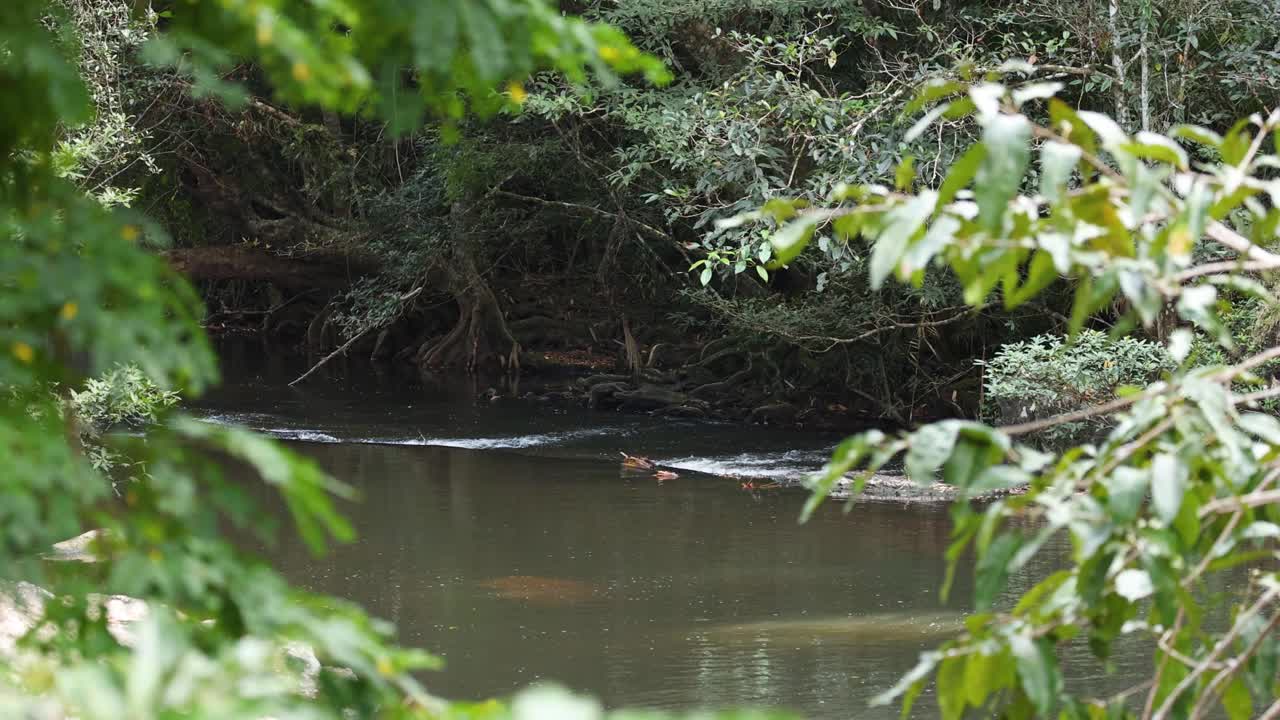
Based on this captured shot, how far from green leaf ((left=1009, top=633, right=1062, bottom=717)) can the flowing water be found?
138 inches

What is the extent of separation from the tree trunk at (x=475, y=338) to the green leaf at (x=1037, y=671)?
14.6m

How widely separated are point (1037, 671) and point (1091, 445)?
0.32 meters

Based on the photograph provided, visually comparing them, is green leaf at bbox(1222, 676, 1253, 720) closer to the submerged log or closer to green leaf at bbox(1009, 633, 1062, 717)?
green leaf at bbox(1009, 633, 1062, 717)

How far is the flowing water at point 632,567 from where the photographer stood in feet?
Answer: 19.9

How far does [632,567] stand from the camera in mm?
8281

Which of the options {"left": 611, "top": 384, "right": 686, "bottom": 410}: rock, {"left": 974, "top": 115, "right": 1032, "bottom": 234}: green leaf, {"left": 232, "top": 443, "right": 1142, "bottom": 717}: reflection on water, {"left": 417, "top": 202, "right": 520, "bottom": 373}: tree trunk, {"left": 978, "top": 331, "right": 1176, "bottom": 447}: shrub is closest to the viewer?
{"left": 974, "top": 115, "right": 1032, "bottom": 234}: green leaf

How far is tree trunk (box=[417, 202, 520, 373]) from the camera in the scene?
1684 centimetres

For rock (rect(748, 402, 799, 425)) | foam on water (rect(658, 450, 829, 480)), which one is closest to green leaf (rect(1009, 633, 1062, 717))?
foam on water (rect(658, 450, 829, 480))

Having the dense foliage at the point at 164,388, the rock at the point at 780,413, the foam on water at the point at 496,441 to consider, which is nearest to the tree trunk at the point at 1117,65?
the rock at the point at 780,413

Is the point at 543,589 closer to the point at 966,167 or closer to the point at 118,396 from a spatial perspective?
the point at 118,396

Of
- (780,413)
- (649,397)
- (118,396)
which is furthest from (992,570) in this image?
(649,397)

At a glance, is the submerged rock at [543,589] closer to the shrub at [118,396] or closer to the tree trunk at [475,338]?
the shrub at [118,396]

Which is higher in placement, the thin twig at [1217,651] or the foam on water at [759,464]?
the thin twig at [1217,651]

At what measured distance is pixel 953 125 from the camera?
31.2ft
